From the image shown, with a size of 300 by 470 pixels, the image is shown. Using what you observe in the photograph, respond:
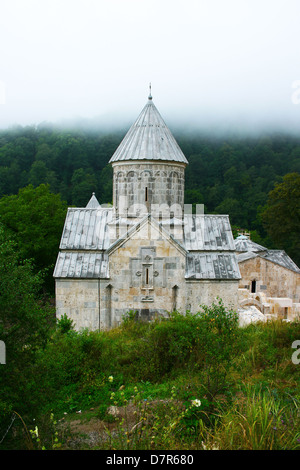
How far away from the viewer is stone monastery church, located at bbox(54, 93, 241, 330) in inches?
490

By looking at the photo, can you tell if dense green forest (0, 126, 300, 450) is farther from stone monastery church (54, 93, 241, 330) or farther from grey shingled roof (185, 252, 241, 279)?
grey shingled roof (185, 252, 241, 279)

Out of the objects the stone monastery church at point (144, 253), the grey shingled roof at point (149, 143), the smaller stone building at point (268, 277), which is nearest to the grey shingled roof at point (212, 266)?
the stone monastery church at point (144, 253)

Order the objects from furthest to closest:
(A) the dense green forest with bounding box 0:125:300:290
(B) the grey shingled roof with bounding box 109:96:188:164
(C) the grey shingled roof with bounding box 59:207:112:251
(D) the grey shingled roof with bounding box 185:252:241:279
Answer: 1. (A) the dense green forest with bounding box 0:125:300:290
2. (C) the grey shingled roof with bounding box 59:207:112:251
3. (B) the grey shingled roof with bounding box 109:96:188:164
4. (D) the grey shingled roof with bounding box 185:252:241:279

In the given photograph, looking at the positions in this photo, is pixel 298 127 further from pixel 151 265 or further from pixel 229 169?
pixel 151 265

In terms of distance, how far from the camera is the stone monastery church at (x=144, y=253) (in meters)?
12.4

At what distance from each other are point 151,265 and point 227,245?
2.43 m

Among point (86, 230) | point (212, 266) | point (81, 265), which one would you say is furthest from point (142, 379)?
point (86, 230)

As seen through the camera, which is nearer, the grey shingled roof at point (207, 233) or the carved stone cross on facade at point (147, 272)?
the carved stone cross on facade at point (147, 272)

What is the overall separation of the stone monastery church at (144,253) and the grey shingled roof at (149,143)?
0.03m

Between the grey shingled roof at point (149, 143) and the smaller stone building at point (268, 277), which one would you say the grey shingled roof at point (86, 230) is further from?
the smaller stone building at point (268, 277)

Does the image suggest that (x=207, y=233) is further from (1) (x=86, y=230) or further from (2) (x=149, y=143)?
(1) (x=86, y=230)

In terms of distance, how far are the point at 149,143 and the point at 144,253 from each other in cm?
329

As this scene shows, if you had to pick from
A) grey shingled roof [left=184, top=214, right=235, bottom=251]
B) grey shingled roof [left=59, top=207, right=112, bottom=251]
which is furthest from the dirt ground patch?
grey shingled roof [left=184, top=214, right=235, bottom=251]

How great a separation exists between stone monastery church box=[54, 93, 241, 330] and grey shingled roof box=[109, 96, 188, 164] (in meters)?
0.03
